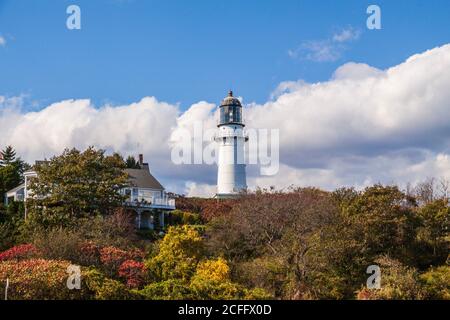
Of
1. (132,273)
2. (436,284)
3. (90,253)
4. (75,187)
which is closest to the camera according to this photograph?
(132,273)

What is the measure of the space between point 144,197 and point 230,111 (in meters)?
13.7

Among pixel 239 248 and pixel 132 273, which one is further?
pixel 239 248

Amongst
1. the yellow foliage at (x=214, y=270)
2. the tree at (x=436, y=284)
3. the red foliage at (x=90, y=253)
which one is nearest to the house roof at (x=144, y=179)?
the red foliage at (x=90, y=253)

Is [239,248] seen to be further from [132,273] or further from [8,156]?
[8,156]

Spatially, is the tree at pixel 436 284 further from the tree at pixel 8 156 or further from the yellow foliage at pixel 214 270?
the tree at pixel 8 156

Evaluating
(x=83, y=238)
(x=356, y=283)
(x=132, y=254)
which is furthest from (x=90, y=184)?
(x=356, y=283)

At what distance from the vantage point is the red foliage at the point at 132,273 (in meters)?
22.4

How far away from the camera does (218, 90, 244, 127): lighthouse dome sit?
5219 centimetres

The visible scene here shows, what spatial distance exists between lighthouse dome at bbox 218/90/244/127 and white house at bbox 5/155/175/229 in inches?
380

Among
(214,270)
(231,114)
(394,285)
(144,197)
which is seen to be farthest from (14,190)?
(394,285)

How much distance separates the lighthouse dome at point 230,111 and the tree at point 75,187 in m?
18.6

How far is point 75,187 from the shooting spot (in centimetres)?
3228
